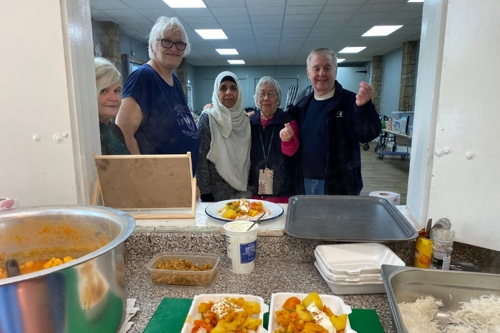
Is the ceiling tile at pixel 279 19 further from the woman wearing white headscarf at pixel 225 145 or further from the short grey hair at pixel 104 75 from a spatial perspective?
the short grey hair at pixel 104 75

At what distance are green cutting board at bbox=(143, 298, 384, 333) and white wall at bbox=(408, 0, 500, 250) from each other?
0.43 m

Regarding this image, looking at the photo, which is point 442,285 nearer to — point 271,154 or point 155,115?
point 271,154

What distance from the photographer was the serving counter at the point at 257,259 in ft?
3.03

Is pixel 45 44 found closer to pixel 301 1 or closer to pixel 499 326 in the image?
pixel 499 326

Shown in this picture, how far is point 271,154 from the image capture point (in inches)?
78.4

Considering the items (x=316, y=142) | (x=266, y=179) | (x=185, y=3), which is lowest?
(x=266, y=179)

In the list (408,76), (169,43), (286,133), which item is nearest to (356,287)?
(286,133)

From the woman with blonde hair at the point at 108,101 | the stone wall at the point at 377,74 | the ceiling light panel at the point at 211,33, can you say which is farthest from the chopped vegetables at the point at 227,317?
the stone wall at the point at 377,74

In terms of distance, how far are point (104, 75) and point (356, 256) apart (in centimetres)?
132

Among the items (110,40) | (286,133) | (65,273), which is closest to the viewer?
(65,273)

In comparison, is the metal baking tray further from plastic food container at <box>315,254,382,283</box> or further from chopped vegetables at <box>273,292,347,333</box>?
chopped vegetables at <box>273,292,347,333</box>

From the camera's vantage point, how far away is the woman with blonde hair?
148cm

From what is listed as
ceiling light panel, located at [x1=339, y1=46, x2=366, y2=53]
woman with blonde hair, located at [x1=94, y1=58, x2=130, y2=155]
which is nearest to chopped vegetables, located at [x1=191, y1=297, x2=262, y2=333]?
woman with blonde hair, located at [x1=94, y1=58, x2=130, y2=155]

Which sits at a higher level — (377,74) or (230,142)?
(377,74)
